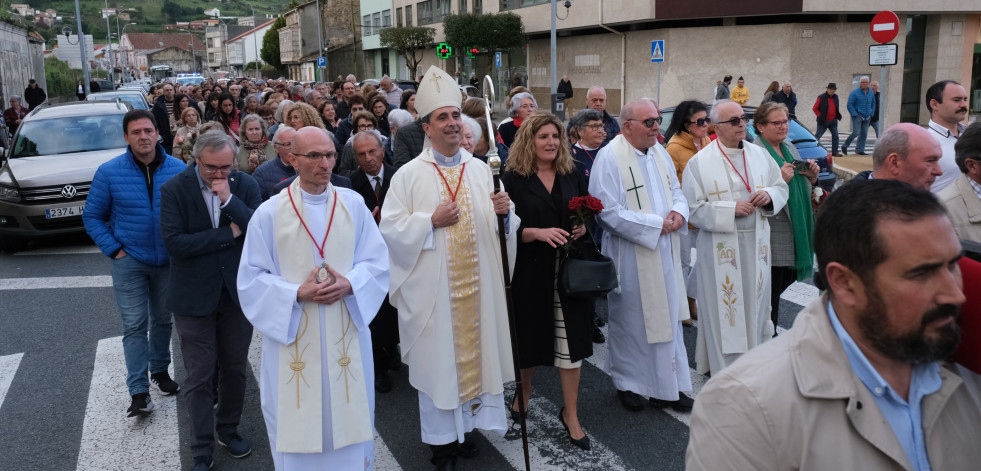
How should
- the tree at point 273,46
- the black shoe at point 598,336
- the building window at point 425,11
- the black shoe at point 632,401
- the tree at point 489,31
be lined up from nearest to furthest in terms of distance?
1. the black shoe at point 632,401
2. the black shoe at point 598,336
3. the tree at point 489,31
4. the building window at point 425,11
5. the tree at point 273,46

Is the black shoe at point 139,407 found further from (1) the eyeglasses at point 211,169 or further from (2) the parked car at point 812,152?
(2) the parked car at point 812,152

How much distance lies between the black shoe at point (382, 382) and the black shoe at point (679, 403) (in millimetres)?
1892

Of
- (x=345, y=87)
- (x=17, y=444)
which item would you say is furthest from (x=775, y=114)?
(x=345, y=87)

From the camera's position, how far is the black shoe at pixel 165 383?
566cm

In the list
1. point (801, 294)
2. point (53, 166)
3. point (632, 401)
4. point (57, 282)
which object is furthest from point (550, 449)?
point (53, 166)

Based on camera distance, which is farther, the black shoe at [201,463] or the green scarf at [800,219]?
the green scarf at [800,219]

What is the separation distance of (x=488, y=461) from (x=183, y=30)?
200815 millimetres

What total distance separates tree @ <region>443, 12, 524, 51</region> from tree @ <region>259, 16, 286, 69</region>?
6128cm

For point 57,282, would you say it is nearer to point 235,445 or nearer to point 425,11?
point 235,445

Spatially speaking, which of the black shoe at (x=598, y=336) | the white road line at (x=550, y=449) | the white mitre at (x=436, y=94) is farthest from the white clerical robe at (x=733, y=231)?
the white mitre at (x=436, y=94)

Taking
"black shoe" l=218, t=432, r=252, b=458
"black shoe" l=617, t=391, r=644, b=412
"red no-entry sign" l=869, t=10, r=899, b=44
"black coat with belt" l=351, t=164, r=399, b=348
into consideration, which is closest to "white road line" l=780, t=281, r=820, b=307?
"black shoe" l=617, t=391, r=644, b=412

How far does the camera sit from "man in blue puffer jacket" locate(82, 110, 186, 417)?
5168 millimetres

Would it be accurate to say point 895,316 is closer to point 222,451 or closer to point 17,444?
point 222,451

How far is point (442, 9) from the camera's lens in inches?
1950
